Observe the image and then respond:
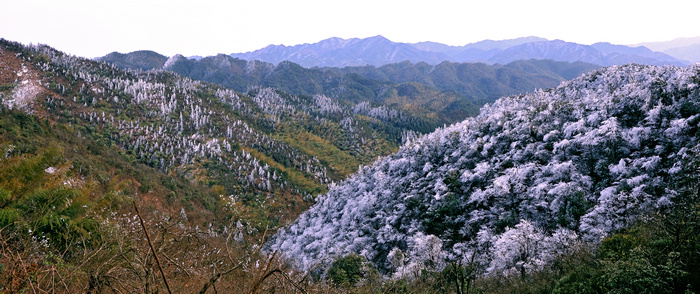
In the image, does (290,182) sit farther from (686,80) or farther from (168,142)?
(686,80)

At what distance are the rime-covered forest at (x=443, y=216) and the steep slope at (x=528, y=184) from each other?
18 cm

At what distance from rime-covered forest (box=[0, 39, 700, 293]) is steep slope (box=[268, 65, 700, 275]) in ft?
0.59

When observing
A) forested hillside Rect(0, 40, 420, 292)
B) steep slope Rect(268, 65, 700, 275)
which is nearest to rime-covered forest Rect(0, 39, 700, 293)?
steep slope Rect(268, 65, 700, 275)

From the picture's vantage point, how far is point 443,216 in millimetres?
42719

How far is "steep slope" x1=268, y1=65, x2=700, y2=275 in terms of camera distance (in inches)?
1187

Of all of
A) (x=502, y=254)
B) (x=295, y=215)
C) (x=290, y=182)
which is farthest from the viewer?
(x=290, y=182)

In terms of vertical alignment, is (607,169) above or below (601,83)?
below

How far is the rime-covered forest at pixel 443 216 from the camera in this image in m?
9.96

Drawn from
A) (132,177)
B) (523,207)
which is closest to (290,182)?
(132,177)

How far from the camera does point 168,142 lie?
12200cm

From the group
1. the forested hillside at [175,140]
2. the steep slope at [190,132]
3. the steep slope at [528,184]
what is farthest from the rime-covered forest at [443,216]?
the steep slope at [190,132]

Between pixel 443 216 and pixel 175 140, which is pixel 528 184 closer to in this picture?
pixel 443 216

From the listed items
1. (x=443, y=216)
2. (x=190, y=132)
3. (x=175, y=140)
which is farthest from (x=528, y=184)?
(x=190, y=132)

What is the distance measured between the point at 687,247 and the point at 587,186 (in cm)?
2146
